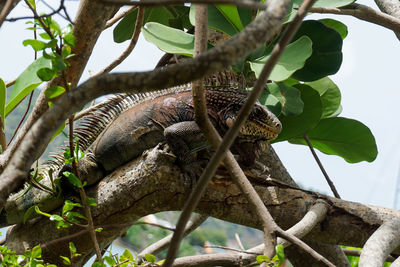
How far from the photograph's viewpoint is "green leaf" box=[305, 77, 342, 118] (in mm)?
2107

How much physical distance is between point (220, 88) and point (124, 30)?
0.63 metres

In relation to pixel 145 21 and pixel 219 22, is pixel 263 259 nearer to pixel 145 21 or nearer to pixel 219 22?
pixel 219 22

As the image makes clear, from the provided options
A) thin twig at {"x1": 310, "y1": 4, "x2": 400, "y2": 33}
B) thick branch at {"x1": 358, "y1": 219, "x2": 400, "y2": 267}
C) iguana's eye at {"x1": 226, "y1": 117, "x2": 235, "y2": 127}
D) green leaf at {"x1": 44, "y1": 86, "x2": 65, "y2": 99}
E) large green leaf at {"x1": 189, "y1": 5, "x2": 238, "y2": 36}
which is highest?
large green leaf at {"x1": 189, "y1": 5, "x2": 238, "y2": 36}

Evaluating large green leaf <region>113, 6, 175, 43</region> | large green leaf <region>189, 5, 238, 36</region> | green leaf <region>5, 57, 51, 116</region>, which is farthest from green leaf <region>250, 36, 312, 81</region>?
large green leaf <region>113, 6, 175, 43</region>

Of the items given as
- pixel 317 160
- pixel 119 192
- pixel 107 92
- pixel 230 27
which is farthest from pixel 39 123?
pixel 317 160

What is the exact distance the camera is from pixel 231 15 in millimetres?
1667

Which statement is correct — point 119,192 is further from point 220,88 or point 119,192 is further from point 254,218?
point 220,88

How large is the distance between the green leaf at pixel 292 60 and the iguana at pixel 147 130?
0.27 meters

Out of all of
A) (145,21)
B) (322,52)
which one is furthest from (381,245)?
(145,21)

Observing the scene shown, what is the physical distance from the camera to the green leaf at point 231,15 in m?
1.65

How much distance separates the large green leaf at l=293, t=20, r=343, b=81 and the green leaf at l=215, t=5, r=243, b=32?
0.85 ft

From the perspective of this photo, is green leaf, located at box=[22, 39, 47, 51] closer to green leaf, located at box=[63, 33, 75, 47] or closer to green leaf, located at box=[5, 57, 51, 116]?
green leaf, located at box=[63, 33, 75, 47]

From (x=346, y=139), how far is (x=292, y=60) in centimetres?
69

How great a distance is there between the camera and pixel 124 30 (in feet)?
7.35
